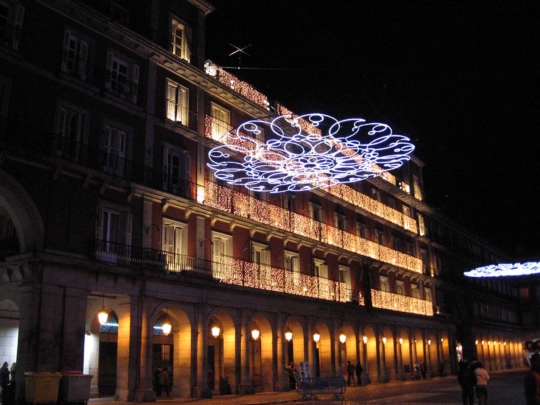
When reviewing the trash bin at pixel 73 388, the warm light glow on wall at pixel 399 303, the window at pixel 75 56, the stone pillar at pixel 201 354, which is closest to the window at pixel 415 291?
the warm light glow on wall at pixel 399 303

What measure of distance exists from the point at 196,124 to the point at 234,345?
9.74 meters

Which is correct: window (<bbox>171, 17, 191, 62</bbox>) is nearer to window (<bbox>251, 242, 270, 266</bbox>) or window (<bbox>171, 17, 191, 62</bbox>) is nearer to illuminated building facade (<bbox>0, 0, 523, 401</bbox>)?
illuminated building facade (<bbox>0, 0, 523, 401</bbox>)

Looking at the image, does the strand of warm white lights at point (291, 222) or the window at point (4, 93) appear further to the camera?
the strand of warm white lights at point (291, 222)

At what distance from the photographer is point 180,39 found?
26.4 metres

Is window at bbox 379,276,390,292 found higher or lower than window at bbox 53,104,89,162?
lower

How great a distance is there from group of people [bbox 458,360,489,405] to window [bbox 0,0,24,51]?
1709cm

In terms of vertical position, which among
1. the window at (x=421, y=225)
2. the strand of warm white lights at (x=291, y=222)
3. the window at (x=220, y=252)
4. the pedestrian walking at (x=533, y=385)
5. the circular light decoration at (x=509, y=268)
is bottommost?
the pedestrian walking at (x=533, y=385)

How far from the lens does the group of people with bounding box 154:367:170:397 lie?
80.7 feet

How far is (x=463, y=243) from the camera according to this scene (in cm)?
5978

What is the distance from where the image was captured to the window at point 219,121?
89.1 feet

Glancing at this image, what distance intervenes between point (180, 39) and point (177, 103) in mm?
3242

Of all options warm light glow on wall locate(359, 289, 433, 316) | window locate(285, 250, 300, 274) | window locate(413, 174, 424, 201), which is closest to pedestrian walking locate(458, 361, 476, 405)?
window locate(285, 250, 300, 274)

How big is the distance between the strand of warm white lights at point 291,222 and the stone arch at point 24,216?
7.96m

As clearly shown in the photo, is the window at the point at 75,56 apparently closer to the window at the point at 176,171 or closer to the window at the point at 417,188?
the window at the point at 176,171
